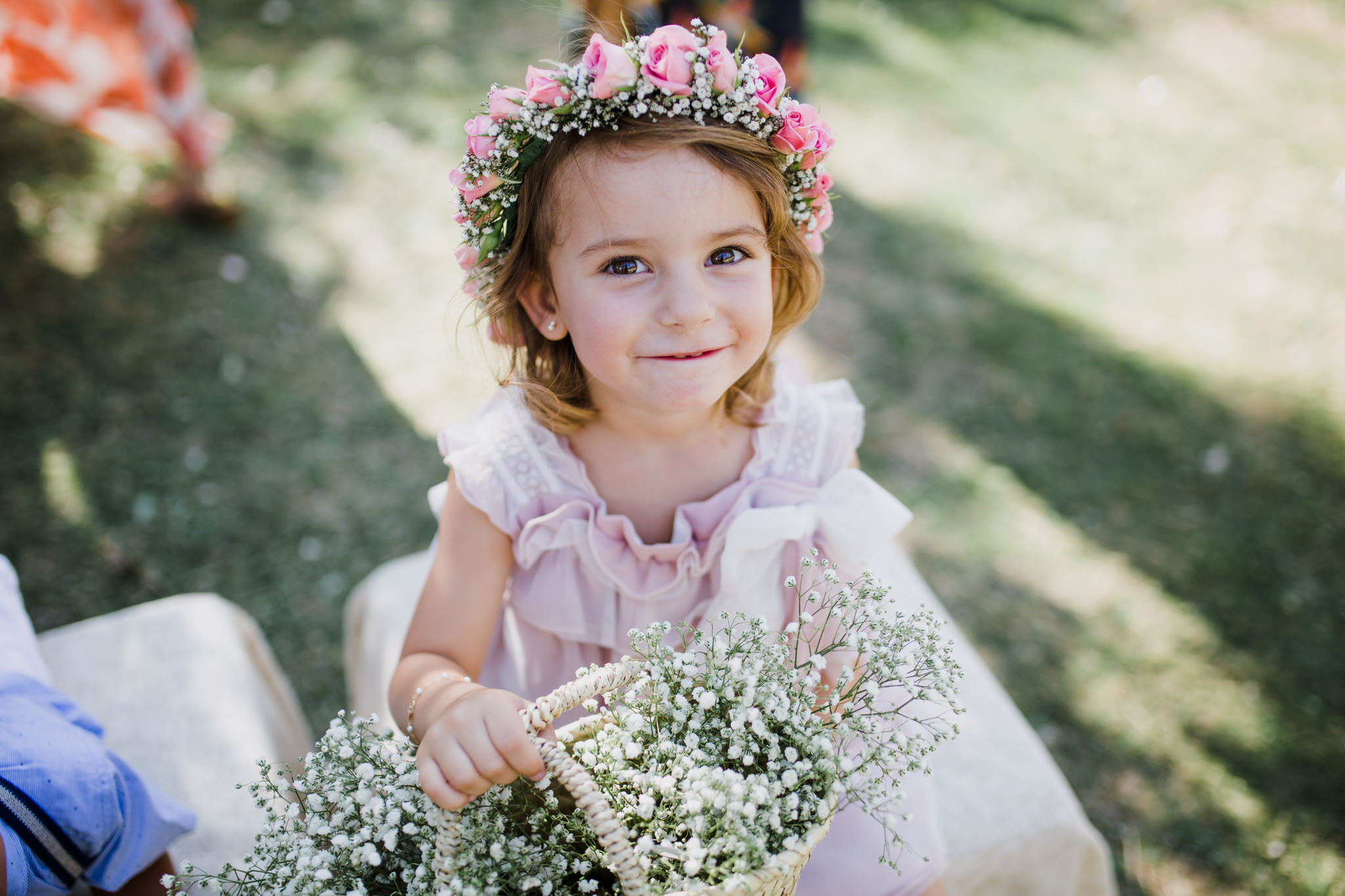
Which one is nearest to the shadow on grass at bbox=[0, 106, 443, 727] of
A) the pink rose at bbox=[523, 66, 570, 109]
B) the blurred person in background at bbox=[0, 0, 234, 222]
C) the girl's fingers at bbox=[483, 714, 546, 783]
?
the blurred person in background at bbox=[0, 0, 234, 222]

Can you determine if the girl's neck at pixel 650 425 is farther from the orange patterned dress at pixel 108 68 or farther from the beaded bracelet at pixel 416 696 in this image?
the orange patterned dress at pixel 108 68

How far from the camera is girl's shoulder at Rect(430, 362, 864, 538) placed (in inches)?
71.7

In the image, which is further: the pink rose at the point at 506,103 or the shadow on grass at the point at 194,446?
the shadow on grass at the point at 194,446

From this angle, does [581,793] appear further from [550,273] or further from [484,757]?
[550,273]

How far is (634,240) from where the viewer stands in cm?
152

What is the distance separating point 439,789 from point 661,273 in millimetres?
911

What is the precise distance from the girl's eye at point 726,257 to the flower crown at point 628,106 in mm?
206

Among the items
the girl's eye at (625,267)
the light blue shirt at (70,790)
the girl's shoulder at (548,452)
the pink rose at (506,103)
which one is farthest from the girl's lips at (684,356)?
the light blue shirt at (70,790)

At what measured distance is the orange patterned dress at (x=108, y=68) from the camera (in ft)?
13.6

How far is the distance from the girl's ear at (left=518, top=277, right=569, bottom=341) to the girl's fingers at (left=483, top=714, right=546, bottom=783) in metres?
0.80

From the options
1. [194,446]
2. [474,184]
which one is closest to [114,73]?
[194,446]

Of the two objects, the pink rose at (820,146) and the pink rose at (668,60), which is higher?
the pink rose at (668,60)

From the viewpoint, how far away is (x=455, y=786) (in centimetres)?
127

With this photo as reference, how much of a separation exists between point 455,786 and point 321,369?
3301mm
